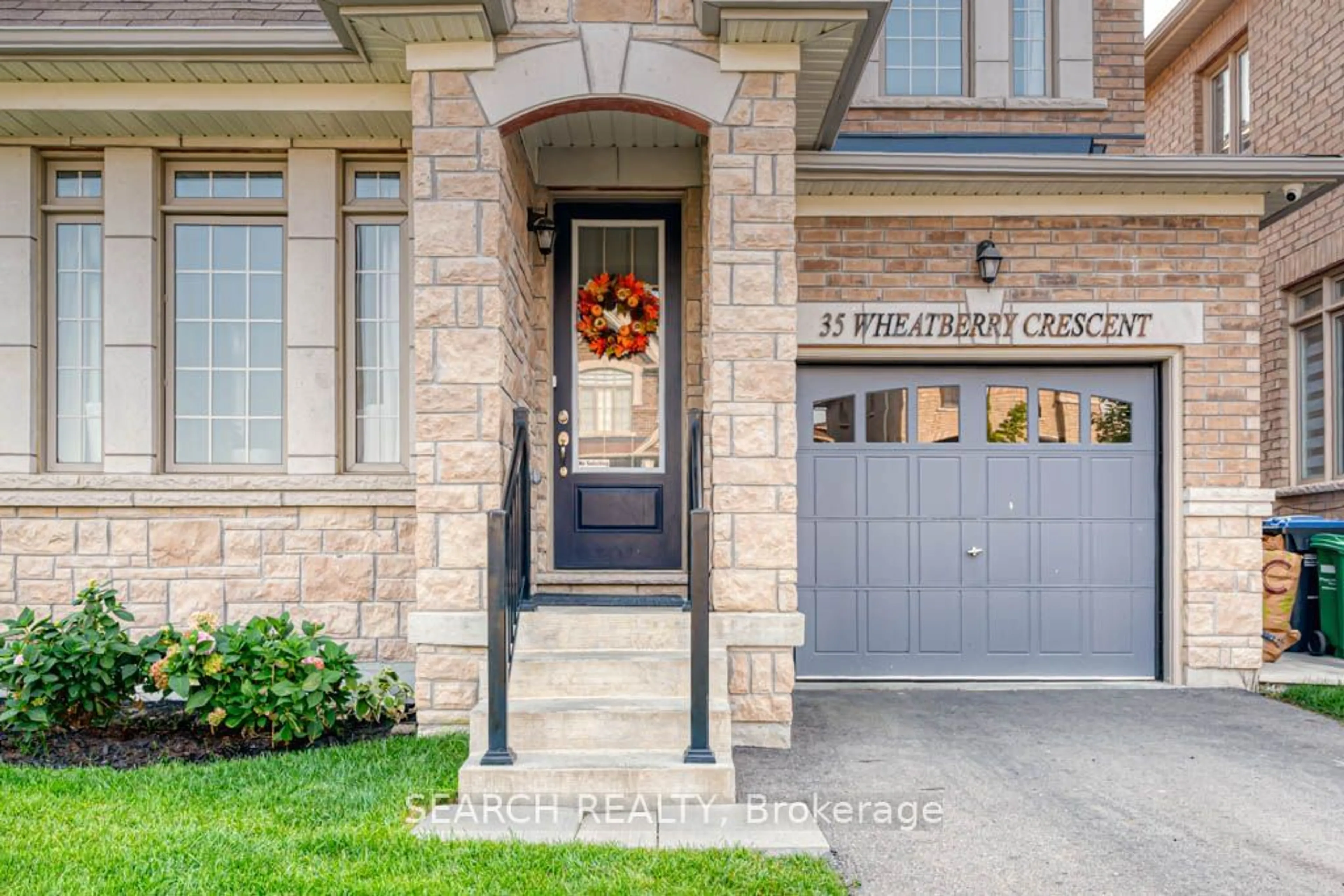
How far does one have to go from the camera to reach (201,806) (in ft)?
11.9

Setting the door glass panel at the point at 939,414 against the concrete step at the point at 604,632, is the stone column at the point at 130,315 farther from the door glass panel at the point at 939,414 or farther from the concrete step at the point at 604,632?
the door glass panel at the point at 939,414

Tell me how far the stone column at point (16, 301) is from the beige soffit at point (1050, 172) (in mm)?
4506

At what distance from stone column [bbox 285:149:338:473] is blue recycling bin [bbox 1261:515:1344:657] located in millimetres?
6644

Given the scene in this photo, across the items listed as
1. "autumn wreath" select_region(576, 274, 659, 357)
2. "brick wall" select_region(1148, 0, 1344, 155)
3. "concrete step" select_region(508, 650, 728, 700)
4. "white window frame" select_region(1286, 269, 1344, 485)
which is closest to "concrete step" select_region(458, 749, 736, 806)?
"concrete step" select_region(508, 650, 728, 700)

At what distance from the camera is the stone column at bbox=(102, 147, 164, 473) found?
564cm

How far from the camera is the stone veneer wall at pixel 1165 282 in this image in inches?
251

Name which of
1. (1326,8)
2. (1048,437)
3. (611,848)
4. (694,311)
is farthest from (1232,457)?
(611,848)

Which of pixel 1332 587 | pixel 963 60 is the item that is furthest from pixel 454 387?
pixel 1332 587

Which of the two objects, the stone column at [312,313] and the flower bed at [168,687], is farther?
the stone column at [312,313]

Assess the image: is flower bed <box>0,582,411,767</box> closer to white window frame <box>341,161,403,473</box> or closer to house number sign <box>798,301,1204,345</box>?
white window frame <box>341,161,403,473</box>

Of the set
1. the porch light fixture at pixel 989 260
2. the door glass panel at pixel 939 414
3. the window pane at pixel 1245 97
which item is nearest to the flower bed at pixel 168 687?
the door glass panel at pixel 939 414

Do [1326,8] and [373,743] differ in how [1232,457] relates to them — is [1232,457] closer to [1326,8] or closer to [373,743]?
[1326,8]

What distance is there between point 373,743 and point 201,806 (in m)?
0.97

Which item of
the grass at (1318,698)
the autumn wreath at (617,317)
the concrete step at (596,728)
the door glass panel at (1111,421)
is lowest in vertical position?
the grass at (1318,698)
